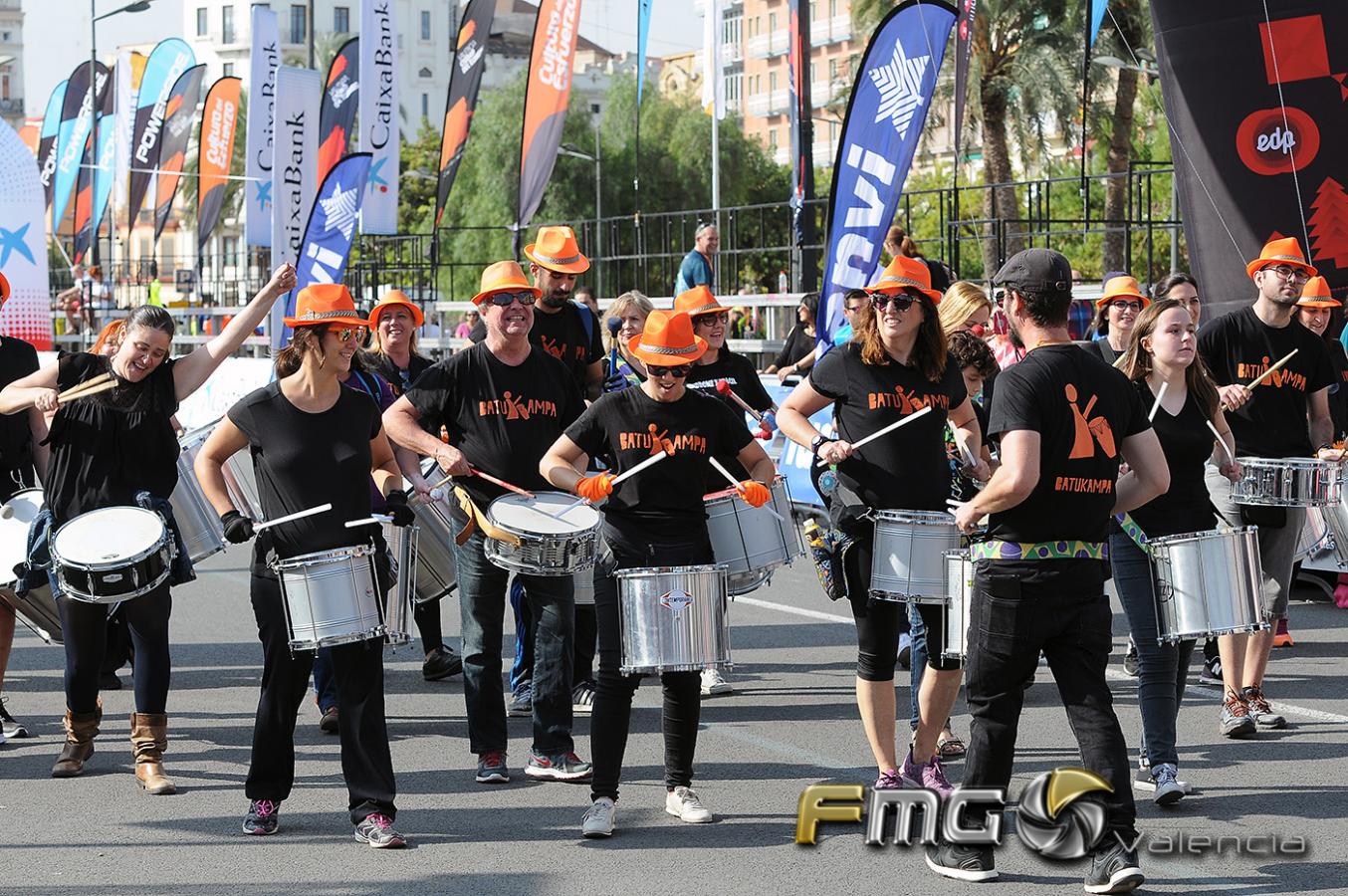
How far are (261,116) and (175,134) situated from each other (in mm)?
14092

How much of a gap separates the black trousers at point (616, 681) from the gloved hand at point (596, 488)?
165mm

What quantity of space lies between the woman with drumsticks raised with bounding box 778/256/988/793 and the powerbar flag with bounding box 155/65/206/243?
3585cm

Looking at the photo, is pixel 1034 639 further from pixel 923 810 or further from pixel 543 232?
pixel 543 232

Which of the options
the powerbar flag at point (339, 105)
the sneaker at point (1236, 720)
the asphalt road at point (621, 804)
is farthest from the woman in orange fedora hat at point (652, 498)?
the powerbar flag at point (339, 105)

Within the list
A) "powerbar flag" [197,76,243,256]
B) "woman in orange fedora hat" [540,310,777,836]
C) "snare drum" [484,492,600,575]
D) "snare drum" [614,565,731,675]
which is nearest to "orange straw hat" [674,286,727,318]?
A: "snare drum" [484,492,600,575]

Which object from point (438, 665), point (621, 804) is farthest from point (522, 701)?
point (621, 804)

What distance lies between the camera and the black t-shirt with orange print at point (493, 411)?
7.23m

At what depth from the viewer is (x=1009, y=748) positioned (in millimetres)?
5531

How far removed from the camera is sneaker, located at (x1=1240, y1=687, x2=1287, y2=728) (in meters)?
7.82

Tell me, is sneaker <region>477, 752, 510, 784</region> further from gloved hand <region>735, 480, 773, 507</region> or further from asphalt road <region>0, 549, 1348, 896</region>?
gloved hand <region>735, 480, 773, 507</region>

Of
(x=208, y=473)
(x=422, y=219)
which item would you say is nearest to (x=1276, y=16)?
(x=208, y=473)

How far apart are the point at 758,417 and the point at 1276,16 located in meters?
6.01

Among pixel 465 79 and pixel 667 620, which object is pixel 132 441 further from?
pixel 465 79

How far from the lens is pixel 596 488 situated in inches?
248
